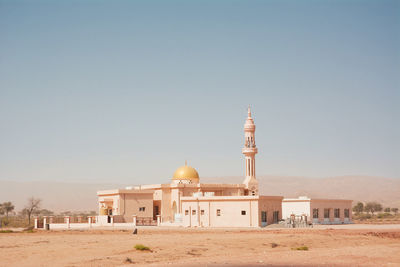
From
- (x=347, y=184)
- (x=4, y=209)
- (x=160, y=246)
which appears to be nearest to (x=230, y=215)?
(x=160, y=246)

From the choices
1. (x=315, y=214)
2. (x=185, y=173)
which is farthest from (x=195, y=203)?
(x=315, y=214)

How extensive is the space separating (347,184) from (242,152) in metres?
126

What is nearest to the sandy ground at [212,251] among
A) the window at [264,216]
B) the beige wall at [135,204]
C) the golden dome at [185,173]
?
the window at [264,216]

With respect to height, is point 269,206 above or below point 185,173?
below

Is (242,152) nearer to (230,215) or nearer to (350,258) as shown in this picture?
(230,215)

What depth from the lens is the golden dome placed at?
62219 millimetres

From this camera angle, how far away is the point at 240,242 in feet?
111

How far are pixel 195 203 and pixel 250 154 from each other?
10710mm

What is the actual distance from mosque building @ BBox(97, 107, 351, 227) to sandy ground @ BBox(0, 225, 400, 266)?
12533 mm

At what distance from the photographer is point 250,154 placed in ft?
202

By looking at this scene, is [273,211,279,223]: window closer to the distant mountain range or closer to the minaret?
the minaret

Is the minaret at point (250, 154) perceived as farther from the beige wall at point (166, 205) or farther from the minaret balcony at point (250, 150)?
the beige wall at point (166, 205)

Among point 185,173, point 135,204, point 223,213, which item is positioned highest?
point 185,173

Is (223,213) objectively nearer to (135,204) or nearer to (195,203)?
(195,203)
